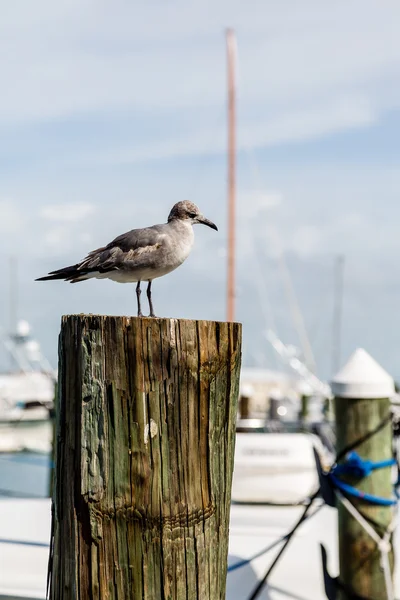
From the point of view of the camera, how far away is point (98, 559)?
8.48ft

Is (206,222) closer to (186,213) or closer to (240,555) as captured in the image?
(186,213)

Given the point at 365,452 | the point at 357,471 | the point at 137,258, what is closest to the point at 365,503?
the point at 357,471

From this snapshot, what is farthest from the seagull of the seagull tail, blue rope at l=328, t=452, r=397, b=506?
blue rope at l=328, t=452, r=397, b=506

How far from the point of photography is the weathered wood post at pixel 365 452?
553 centimetres

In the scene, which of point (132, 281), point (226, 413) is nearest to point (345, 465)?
point (132, 281)

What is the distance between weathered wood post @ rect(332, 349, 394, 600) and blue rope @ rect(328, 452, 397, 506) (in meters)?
0.03

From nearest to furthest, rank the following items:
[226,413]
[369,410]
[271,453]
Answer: [226,413] → [369,410] → [271,453]

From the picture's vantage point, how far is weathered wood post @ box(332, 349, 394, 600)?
18.1 ft

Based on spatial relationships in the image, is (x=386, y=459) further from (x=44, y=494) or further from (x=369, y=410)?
(x=44, y=494)

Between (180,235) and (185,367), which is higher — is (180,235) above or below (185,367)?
above

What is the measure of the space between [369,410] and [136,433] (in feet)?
10.7

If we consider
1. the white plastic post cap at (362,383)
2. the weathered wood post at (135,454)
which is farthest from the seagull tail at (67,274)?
the white plastic post cap at (362,383)

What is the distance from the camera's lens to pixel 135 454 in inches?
101

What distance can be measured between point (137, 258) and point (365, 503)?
9.40ft
